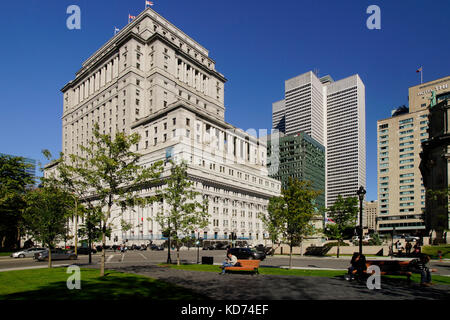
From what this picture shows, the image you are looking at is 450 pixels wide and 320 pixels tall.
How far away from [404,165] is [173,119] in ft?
362

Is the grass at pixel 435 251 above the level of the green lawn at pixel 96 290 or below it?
below

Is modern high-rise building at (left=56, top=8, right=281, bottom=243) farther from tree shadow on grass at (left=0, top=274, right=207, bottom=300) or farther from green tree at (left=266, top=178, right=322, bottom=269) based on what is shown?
tree shadow on grass at (left=0, top=274, right=207, bottom=300)

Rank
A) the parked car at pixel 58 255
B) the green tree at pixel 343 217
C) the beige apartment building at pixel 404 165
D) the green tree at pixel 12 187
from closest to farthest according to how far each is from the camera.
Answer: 1. the parked car at pixel 58 255
2. the green tree at pixel 343 217
3. the green tree at pixel 12 187
4. the beige apartment building at pixel 404 165

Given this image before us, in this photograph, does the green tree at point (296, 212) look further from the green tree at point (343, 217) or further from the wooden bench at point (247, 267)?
the green tree at point (343, 217)

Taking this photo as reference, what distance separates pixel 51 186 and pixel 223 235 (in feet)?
223

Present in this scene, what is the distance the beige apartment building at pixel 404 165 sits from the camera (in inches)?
5591

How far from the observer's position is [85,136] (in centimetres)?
12631

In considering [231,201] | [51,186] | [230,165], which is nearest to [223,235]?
[231,201]

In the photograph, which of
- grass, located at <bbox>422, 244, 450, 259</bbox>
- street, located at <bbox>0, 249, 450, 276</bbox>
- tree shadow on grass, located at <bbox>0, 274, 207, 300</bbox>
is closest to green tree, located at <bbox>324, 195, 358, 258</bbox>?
street, located at <bbox>0, 249, 450, 276</bbox>

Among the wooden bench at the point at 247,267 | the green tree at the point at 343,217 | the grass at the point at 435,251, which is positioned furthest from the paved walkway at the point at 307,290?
the green tree at the point at 343,217

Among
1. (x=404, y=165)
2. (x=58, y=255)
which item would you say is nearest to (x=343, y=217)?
(x=58, y=255)

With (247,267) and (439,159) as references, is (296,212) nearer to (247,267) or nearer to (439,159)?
(247,267)

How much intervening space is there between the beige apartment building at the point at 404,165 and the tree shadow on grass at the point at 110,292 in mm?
147020
